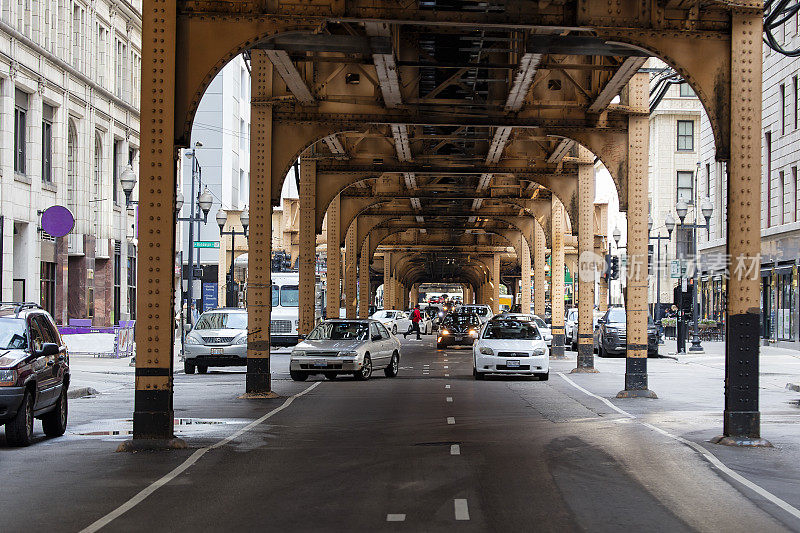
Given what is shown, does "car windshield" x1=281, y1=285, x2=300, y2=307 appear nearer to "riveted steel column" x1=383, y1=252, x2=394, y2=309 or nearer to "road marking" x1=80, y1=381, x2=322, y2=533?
"riveted steel column" x1=383, y1=252, x2=394, y2=309

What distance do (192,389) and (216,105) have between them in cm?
6094

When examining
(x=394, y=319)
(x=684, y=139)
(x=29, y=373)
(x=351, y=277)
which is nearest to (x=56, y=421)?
(x=29, y=373)

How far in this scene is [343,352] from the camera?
2814 cm

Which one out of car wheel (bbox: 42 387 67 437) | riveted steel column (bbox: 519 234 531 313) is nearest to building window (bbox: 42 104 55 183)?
riveted steel column (bbox: 519 234 531 313)

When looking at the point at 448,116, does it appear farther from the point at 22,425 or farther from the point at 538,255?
the point at 538,255

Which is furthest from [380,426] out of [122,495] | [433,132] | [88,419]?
[433,132]

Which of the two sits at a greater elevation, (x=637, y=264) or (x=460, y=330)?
(x=637, y=264)

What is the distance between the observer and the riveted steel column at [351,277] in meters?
45.3

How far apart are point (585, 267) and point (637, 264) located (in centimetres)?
949

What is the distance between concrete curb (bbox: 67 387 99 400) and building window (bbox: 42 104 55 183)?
68.1 ft

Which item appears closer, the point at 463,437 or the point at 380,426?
the point at 463,437

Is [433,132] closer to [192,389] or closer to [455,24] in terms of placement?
[192,389]

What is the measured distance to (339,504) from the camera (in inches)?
416

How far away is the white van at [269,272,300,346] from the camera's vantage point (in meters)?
52.0
